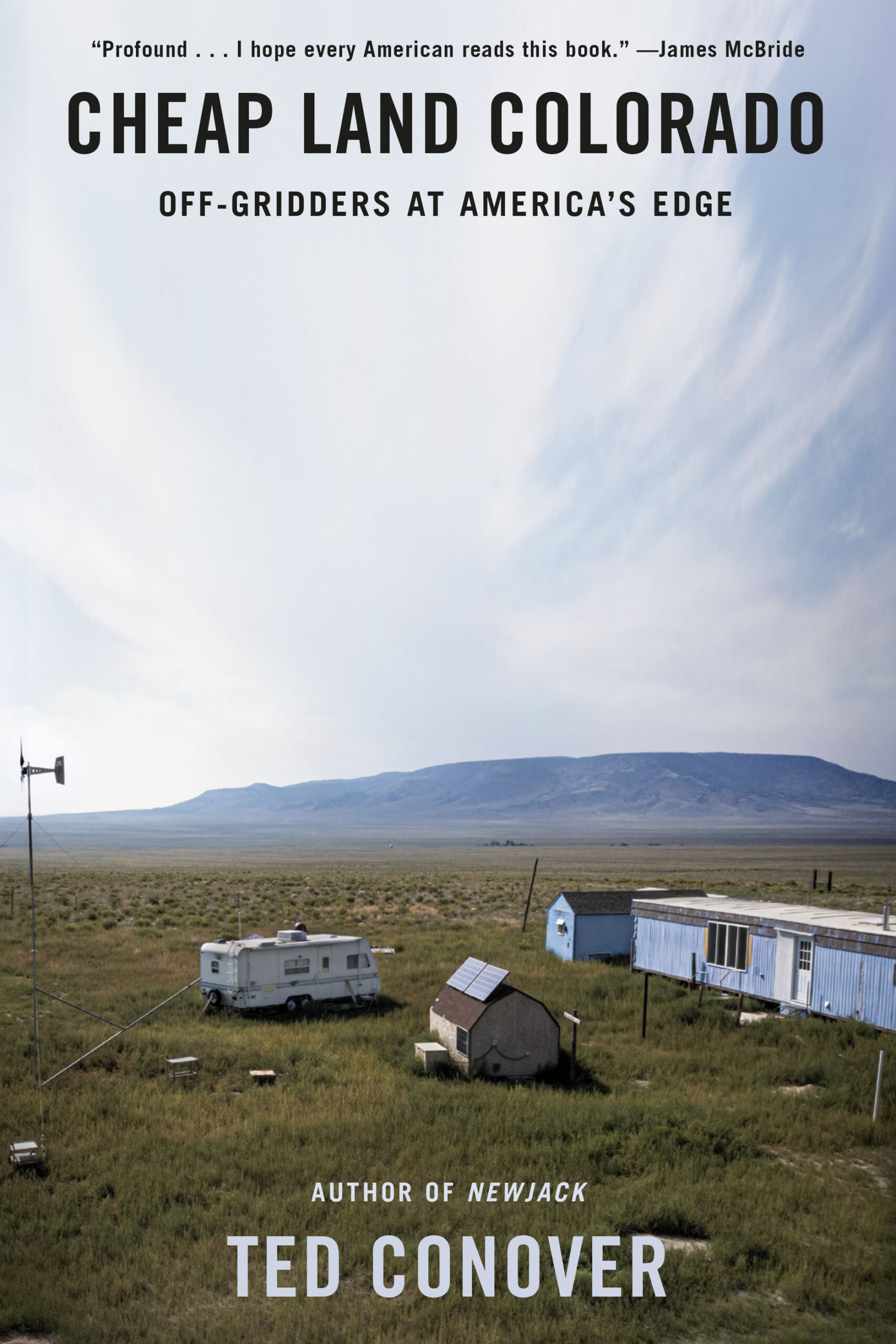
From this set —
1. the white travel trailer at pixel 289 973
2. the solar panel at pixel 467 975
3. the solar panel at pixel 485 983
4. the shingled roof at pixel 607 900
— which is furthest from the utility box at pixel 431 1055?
the shingled roof at pixel 607 900

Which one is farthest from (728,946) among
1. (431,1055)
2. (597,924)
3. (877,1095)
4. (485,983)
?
(431,1055)

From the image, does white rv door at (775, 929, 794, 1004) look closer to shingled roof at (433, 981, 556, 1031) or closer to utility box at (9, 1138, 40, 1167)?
shingled roof at (433, 981, 556, 1031)

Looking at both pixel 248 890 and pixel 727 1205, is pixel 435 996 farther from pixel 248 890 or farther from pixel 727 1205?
pixel 248 890

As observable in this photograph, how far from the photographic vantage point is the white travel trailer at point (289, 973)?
23.7m

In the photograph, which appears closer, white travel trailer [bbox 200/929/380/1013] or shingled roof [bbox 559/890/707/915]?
white travel trailer [bbox 200/929/380/1013]

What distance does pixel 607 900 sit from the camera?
33219 millimetres

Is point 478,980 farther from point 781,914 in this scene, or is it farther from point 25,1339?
point 25,1339

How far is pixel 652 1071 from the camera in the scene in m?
19.0

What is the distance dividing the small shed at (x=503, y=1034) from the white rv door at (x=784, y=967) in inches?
334

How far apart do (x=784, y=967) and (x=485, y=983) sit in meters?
9.90

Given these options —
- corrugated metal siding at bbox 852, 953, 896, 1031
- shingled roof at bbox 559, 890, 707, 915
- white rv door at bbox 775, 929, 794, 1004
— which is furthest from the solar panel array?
shingled roof at bbox 559, 890, 707, 915

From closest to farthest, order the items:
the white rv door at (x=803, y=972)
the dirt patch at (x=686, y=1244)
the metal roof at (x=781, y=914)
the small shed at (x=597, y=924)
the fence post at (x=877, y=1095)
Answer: the dirt patch at (x=686, y=1244) → the fence post at (x=877, y=1095) → the metal roof at (x=781, y=914) → the white rv door at (x=803, y=972) → the small shed at (x=597, y=924)

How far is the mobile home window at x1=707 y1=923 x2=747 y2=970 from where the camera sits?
26016 mm

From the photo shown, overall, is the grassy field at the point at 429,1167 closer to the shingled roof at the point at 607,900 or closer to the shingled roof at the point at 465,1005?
the shingled roof at the point at 465,1005
